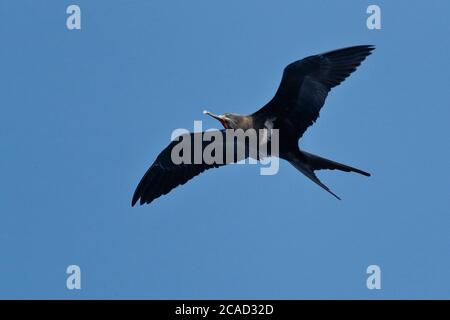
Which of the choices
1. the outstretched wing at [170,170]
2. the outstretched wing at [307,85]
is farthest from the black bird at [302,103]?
the outstretched wing at [170,170]

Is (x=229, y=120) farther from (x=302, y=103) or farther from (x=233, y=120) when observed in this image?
(x=302, y=103)

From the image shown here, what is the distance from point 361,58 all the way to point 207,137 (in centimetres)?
167

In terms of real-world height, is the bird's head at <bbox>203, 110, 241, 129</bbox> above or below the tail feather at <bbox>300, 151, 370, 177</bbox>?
above

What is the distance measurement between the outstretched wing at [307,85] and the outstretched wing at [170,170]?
31.3 inches

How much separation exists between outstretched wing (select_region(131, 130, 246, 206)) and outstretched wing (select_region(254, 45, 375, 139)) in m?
0.79

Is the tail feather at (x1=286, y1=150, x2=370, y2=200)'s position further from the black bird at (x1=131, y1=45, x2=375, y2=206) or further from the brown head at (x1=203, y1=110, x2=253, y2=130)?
the brown head at (x1=203, y1=110, x2=253, y2=130)

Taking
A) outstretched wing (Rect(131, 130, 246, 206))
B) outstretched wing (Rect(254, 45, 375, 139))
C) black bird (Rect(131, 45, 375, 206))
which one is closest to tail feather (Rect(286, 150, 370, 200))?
black bird (Rect(131, 45, 375, 206))

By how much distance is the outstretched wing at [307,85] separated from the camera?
8.84 meters

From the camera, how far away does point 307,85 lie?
8.93 m

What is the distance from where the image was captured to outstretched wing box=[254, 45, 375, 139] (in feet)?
29.0

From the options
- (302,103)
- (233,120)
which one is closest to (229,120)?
(233,120)

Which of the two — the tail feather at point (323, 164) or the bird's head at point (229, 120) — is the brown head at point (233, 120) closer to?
the bird's head at point (229, 120)

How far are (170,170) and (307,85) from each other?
5.48 feet
